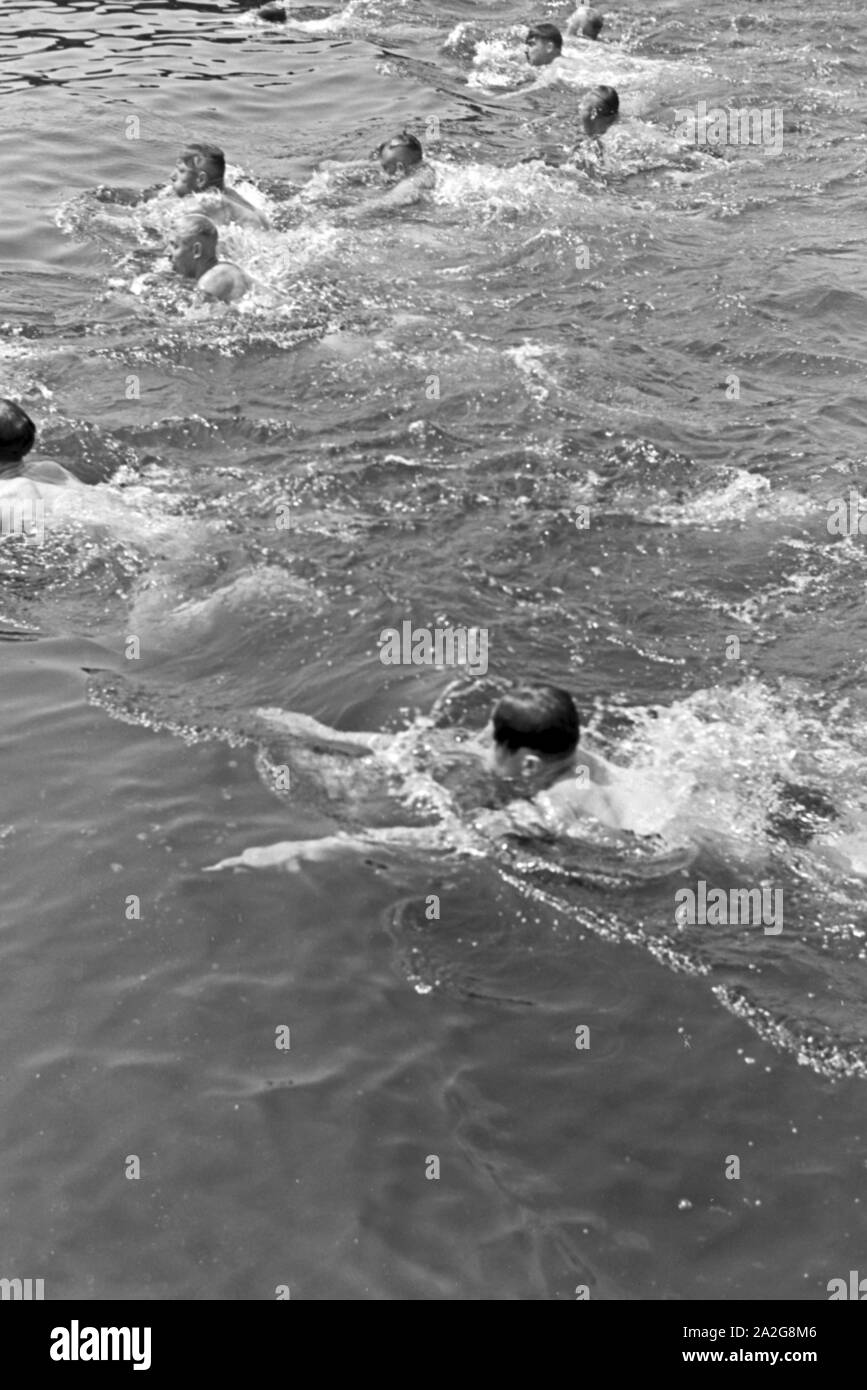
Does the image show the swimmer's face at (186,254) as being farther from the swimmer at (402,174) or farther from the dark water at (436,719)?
the swimmer at (402,174)

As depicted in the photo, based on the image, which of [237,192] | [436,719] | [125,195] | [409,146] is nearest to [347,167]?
[409,146]

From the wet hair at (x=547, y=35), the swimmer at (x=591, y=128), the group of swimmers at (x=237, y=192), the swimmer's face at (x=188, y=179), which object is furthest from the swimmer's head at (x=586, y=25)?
the swimmer's face at (x=188, y=179)

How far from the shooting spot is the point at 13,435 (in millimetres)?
9117

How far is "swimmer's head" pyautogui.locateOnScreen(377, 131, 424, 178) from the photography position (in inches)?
580

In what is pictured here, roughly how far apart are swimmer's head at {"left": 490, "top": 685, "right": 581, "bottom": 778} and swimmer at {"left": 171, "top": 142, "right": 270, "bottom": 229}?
7.87 metres

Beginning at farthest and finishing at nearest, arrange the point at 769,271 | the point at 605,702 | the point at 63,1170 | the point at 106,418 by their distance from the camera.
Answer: the point at 769,271, the point at 106,418, the point at 605,702, the point at 63,1170

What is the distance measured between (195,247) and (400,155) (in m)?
3.35

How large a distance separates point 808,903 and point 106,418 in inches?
234

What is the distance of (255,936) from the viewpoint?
653 cm

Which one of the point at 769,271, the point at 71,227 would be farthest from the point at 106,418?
the point at 769,271

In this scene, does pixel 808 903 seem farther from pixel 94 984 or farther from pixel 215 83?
pixel 215 83

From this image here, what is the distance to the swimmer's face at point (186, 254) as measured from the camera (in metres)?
12.2

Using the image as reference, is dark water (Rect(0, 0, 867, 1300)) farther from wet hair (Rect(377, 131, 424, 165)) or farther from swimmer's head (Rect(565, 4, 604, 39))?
swimmer's head (Rect(565, 4, 604, 39))

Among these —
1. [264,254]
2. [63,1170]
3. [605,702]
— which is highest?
[264,254]
